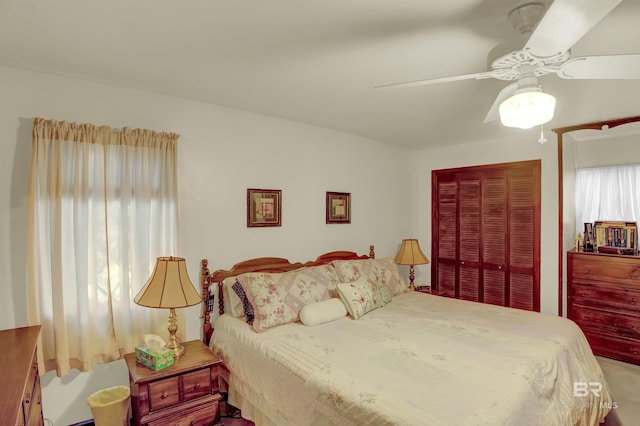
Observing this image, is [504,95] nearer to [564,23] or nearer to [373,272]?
[564,23]

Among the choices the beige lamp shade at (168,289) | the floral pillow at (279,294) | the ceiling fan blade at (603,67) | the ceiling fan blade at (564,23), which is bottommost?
the floral pillow at (279,294)

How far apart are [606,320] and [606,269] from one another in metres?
0.52

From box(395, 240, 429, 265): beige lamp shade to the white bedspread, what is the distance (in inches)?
49.6

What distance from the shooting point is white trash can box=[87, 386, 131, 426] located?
219 cm

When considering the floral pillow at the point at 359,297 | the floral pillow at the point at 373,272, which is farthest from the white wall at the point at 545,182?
the floral pillow at the point at 359,297

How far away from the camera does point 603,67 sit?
145 cm

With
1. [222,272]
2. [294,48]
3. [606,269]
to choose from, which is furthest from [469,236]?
[294,48]

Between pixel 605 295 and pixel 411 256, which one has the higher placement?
pixel 411 256

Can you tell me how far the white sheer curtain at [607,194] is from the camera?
12.2ft

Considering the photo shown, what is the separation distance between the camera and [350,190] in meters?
4.05

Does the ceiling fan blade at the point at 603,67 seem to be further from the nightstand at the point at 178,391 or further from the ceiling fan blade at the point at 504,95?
the nightstand at the point at 178,391

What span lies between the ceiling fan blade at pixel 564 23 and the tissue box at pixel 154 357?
2.49 m

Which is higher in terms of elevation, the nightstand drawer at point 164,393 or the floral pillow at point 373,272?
the floral pillow at point 373,272

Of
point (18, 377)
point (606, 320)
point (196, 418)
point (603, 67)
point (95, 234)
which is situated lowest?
point (196, 418)
